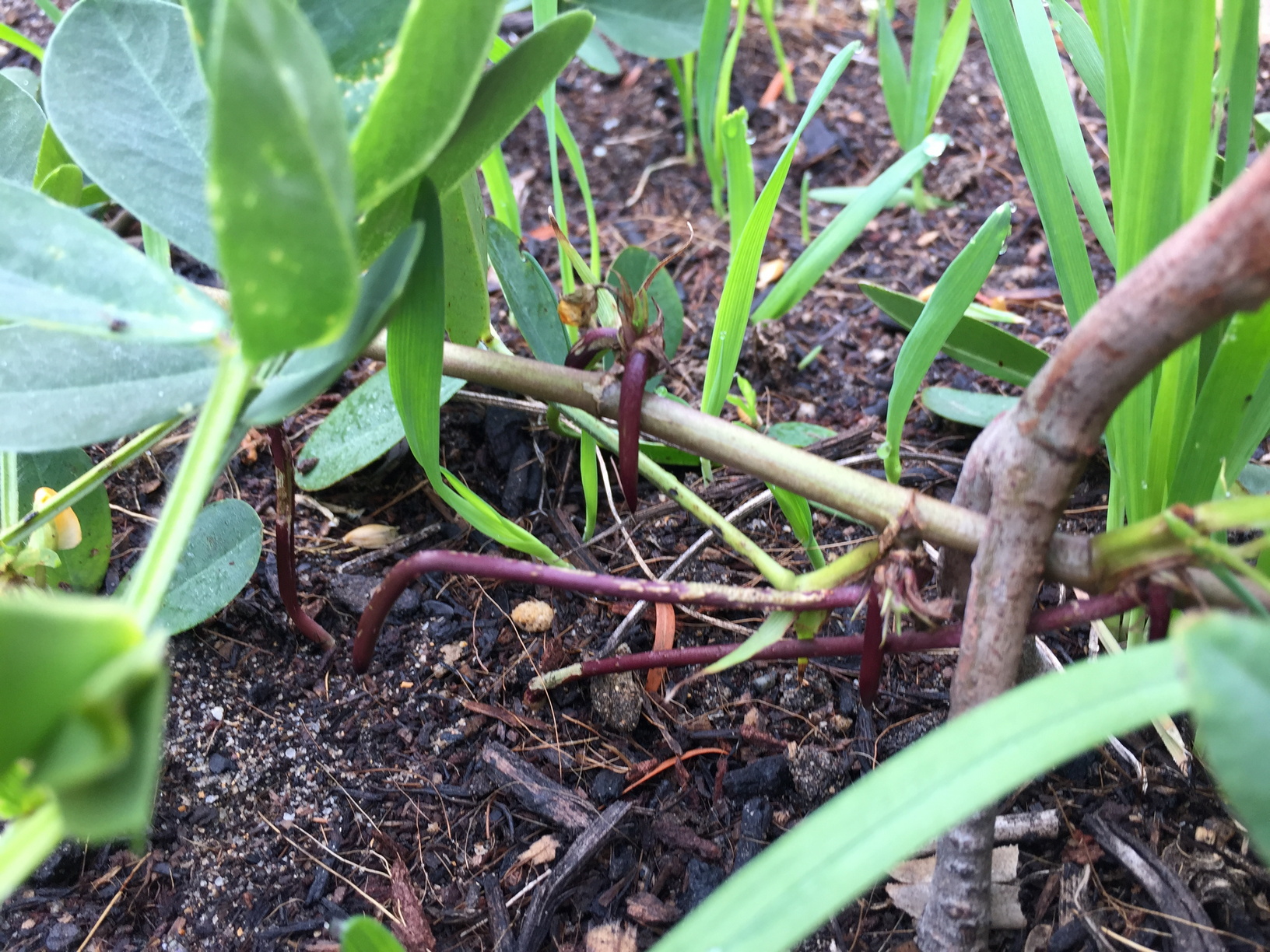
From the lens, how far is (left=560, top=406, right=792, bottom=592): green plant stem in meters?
0.63

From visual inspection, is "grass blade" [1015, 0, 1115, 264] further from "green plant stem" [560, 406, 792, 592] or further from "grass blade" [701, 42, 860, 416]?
"green plant stem" [560, 406, 792, 592]

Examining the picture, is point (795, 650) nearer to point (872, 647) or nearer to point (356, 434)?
point (872, 647)

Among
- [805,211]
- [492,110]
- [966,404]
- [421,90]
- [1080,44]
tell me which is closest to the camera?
[421,90]

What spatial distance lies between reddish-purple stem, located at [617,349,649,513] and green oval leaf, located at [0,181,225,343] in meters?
0.29

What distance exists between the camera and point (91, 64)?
1.85 feet

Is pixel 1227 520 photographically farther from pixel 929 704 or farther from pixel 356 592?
pixel 356 592

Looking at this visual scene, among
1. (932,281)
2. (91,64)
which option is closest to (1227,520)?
(91,64)

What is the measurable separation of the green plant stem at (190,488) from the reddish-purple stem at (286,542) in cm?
33

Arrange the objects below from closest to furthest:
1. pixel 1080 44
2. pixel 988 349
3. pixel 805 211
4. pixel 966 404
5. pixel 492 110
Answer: pixel 492 110
pixel 1080 44
pixel 988 349
pixel 966 404
pixel 805 211

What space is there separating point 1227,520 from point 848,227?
524mm

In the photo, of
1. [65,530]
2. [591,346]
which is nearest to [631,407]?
[591,346]

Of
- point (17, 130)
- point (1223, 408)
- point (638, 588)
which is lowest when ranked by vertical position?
point (638, 588)

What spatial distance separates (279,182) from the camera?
0.33 m

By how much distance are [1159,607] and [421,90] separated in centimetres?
49
